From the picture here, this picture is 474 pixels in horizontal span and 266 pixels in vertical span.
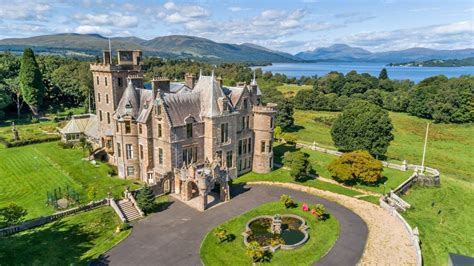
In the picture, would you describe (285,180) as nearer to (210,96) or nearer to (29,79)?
(210,96)

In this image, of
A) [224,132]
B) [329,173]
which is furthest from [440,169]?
[224,132]

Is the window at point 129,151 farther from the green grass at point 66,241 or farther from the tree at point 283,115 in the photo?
the tree at point 283,115

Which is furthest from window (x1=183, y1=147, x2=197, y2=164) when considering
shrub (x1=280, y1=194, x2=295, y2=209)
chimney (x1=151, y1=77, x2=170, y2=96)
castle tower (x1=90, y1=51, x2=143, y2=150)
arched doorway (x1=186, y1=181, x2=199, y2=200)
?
shrub (x1=280, y1=194, x2=295, y2=209)

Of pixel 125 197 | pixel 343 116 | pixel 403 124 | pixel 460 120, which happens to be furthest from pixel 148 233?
pixel 460 120

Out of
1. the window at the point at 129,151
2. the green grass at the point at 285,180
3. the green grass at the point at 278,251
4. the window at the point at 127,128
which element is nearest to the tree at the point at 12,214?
the window at the point at 129,151

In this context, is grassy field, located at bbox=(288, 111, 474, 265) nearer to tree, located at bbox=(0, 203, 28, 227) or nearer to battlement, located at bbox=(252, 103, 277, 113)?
battlement, located at bbox=(252, 103, 277, 113)

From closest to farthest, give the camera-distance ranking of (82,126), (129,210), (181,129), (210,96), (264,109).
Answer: (129,210)
(181,129)
(210,96)
(264,109)
(82,126)
